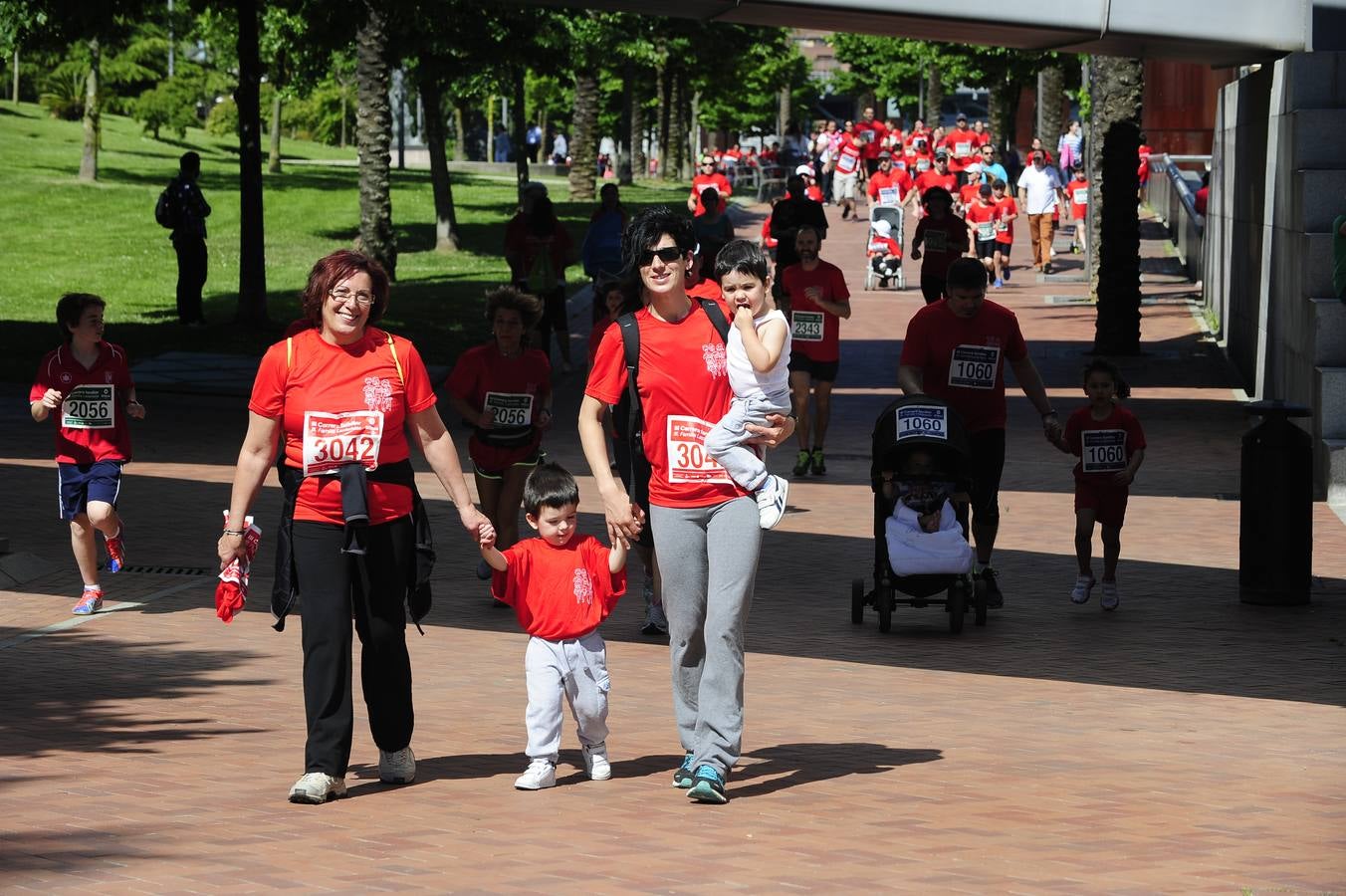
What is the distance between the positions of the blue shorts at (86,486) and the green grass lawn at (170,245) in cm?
1040

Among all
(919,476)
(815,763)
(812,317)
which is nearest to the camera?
(815,763)

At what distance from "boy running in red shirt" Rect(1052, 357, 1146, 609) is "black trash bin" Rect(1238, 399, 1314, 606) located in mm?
758

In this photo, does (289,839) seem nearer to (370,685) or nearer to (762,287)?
(370,685)

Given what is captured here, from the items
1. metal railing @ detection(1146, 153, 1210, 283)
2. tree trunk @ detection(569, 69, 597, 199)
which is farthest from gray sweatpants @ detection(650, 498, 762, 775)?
tree trunk @ detection(569, 69, 597, 199)

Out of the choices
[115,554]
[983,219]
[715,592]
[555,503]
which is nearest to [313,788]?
[555,503]

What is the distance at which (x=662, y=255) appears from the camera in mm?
6840

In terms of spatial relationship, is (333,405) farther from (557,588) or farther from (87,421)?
(87,421)

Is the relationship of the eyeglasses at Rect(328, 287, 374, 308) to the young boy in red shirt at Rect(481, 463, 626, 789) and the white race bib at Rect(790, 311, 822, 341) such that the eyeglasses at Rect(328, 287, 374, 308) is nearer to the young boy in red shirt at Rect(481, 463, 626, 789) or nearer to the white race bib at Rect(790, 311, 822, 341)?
the young boy in red shirt at Rect(481, 463, 626, 789)

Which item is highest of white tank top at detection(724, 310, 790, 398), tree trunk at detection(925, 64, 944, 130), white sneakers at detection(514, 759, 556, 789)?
tree trunk at detection(925, 64, 944, 130)

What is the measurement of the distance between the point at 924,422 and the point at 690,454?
3604 mm

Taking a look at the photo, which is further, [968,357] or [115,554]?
[115,554]

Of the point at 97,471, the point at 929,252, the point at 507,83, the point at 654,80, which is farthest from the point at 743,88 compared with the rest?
the point at 97,471

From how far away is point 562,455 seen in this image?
1684 cm

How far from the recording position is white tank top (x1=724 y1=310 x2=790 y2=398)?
22.2ft
